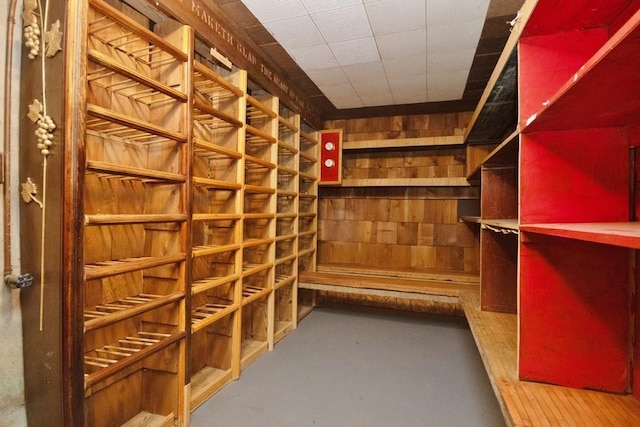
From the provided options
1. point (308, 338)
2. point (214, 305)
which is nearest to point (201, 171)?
point (214, 305)

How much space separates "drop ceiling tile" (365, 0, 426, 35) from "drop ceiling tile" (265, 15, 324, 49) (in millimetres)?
371

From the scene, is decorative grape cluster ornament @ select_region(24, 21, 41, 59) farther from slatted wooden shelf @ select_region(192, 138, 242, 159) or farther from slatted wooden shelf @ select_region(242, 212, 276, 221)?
A: slatted wooden shelf @ select_region(242, 212, 276, 221)

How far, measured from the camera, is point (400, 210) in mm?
3834

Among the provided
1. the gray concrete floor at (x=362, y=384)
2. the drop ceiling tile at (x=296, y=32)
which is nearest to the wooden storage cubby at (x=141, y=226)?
the gray concrete floor at (x=362, y=384)

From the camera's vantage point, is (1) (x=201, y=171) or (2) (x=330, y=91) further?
(2) (x=330, y=91)

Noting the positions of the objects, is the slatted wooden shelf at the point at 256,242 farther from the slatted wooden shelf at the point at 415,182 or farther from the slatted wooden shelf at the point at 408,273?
the slatted wooden shelf at the point at 415,182

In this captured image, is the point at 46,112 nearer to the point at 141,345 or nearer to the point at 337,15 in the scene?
the point at 141,345

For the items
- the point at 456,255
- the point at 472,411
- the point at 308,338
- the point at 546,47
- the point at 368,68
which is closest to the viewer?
the point at 546,47

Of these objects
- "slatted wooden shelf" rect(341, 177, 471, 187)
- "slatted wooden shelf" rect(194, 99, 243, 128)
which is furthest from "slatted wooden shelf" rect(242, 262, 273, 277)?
"slatted wooden shelf" rect(341, 177, 471, 187)

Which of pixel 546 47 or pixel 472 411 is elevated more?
pixel 546 47

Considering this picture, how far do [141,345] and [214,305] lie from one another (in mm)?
566

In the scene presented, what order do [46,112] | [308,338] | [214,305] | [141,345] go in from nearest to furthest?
[46,112] < [141,345] < [214,305] < [308,338]

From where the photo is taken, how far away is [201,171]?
218 cm

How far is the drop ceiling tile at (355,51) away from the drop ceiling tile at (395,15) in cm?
15
